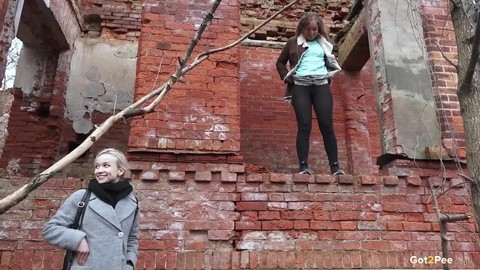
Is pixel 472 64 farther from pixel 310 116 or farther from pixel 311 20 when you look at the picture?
pixel 311 20

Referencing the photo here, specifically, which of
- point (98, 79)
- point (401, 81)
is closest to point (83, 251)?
point (401, 81)

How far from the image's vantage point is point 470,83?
2.34 m

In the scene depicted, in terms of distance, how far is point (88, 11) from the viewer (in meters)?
7.03

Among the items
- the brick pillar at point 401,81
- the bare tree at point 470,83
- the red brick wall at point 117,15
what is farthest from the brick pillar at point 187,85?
the red brick wall at point 117,15

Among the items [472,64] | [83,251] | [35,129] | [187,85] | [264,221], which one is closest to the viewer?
[472,64]

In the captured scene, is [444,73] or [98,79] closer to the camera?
[444,73]

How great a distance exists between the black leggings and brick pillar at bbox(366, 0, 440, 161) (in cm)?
56

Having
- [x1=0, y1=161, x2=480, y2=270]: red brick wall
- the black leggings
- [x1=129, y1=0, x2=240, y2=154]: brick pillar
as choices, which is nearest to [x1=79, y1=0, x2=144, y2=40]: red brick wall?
[x1=129, y1=0, x2=240, y2=154]: brick pillar

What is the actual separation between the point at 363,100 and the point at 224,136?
150 inches

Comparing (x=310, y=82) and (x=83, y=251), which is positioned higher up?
(x=310, y=82)

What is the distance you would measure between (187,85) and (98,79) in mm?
3161

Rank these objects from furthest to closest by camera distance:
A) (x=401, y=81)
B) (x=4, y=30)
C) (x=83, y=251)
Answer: (x=401, y=81) → (x=4, y=30) → (x=83, y=251)

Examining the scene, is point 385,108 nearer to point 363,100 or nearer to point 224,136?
point 224,136

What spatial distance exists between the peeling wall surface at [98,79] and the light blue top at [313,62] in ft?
10.5
